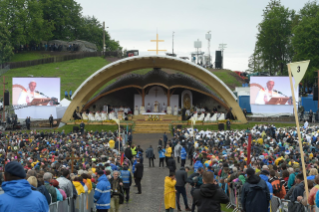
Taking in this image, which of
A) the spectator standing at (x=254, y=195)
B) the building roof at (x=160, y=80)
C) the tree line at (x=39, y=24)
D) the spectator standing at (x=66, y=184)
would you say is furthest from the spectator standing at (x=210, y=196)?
the tree line at (x=39, y=24)

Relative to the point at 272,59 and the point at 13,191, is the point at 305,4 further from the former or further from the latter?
the point at 13,191

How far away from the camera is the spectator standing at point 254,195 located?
7.56 metres

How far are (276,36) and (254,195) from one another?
4953 cm

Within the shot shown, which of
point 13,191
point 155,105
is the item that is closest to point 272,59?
point 155,105

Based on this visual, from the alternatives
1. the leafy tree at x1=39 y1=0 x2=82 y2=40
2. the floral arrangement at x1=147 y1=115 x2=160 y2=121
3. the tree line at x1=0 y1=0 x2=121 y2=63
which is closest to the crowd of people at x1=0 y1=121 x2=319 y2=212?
the floral arrangement at x1=147 y1=115 x2=160 y2=121

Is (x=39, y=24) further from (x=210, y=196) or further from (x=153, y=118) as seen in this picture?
(x=210, y=196)

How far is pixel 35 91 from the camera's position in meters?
36.9

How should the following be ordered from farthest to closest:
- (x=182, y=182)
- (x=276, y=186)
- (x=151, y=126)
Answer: (x=151, y=126) < (x=182, y=182) < (x=276, y=186)

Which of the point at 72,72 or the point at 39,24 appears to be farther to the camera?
the point at 39,24

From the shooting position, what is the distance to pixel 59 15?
73938mm

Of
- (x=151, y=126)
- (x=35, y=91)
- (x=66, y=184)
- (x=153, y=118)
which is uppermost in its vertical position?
(x=35, y=91)

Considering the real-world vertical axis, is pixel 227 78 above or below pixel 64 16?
below

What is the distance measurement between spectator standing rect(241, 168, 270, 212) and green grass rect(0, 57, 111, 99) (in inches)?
1753

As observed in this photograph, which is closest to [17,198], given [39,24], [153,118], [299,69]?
[299,69]
